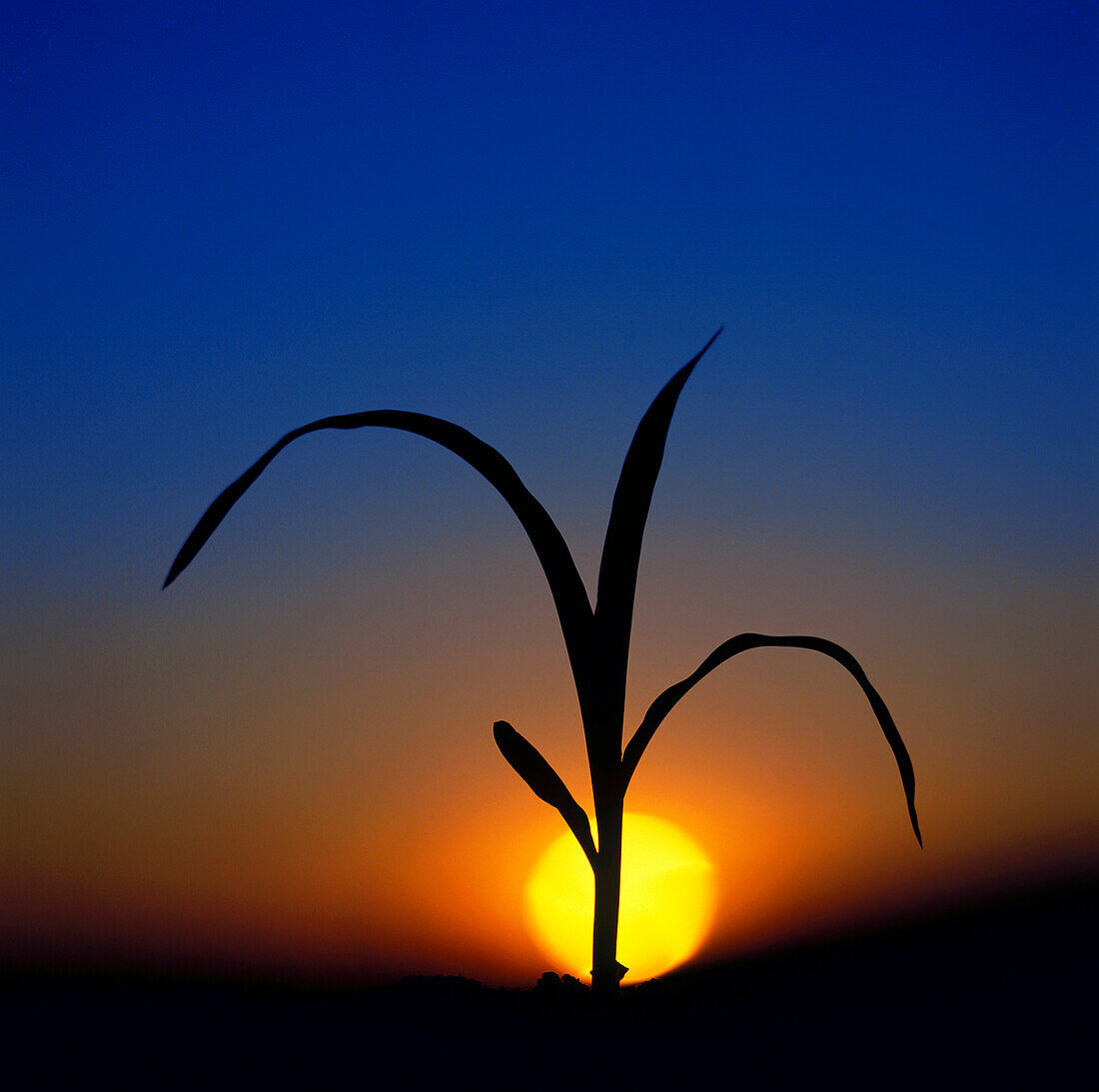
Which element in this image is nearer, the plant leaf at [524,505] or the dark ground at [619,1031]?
the dark ground at [619,1031]

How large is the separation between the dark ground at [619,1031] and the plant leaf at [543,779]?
0.57ft

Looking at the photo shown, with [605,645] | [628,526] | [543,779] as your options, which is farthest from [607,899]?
[628,526]

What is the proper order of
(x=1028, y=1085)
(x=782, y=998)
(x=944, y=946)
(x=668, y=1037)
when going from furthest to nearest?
(x=944, y=946) → (x=782, y=998) → (x=668, y=1037) → (x=1028, y=1085)

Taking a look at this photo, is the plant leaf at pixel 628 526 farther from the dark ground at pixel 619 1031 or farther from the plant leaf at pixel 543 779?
the dark ground at pixel 619 1031

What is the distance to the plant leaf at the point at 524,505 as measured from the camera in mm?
976

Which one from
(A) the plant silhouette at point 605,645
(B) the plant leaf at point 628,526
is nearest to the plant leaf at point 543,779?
(A) the plant silhouette at point 605,645

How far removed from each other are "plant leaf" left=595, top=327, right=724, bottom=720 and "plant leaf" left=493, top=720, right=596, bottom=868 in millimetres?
124

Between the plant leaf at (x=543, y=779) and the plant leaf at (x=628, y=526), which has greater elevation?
the plant leaf at (x=628, y=526)

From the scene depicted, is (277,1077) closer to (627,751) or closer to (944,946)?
(627,751)

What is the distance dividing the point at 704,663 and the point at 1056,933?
561mm

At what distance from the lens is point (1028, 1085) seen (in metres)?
0.74

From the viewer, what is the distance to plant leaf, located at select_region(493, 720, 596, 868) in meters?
1.05

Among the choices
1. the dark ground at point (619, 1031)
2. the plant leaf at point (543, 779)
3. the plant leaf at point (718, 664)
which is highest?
the plant leaf at point (718, 664)

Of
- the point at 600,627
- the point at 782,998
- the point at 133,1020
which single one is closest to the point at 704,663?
the point at 600,627
